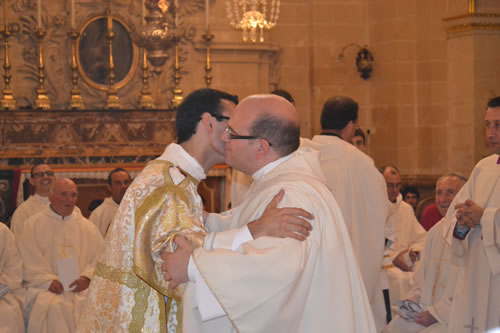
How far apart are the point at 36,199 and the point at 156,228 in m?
5.30

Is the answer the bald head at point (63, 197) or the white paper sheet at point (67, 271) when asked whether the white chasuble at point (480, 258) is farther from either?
the bald head at point (63, 197)

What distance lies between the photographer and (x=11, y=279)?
663 cm

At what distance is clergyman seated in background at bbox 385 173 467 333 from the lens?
535 centimetres

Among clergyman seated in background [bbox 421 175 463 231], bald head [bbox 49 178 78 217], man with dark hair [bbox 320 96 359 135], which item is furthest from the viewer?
bald head [bbox 49 178 78 217]

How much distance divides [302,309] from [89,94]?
28.9ft

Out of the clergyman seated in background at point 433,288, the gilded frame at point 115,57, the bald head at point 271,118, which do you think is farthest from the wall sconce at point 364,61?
the bald head at point 271,118

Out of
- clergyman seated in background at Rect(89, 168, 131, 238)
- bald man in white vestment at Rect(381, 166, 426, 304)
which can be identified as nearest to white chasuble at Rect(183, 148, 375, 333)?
bald man in white vestment at Rect(381, 166, 426, 304)

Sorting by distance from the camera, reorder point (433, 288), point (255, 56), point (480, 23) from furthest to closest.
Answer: point (255, 56)
point (480, 23)
point (433, 288)

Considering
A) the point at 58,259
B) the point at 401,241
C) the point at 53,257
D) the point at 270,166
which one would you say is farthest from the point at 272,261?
the point at 401,241

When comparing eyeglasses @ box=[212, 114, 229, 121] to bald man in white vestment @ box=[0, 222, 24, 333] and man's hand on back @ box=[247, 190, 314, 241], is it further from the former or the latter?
bald man in white vestment @ box=[0, 222, 24, 333]

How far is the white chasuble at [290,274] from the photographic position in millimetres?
2797

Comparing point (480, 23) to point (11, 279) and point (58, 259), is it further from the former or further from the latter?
point (11, 279)

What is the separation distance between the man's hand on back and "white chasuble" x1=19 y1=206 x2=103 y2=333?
4174 mm

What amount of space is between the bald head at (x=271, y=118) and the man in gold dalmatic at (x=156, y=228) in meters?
0.39
